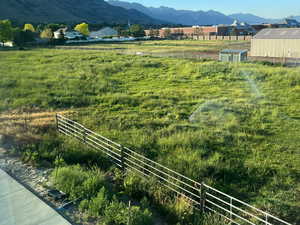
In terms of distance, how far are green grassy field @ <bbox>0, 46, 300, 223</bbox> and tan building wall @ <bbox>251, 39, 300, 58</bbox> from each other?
1287cm

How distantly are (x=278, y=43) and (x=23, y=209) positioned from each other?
116 ft

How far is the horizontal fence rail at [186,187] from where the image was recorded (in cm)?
517

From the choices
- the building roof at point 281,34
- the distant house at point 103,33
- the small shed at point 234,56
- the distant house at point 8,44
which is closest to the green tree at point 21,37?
the distant house at point 8,44

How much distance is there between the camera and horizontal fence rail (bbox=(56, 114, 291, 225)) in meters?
5.17

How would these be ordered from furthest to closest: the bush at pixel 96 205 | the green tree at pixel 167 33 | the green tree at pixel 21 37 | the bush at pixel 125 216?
the green tree at pixel 167 33 < the green tree at pixel 21 37 < the bush at pixel 96 205 < the bush at pixel 125 216

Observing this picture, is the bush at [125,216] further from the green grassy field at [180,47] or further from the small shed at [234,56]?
the green grassy field at [180,47]

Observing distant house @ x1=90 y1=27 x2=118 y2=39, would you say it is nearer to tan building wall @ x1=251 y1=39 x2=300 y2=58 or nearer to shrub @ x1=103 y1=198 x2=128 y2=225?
tan building wall @ x1=251 y1=39 x2=300 y2=58

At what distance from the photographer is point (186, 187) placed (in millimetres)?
6465

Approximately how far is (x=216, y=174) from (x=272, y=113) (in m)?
6.41

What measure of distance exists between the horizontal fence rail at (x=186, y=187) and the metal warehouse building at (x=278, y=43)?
3062 cm

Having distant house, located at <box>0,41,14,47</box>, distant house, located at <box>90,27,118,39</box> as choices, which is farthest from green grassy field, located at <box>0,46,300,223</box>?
distant house, located at <box>90,27,118,39</box>

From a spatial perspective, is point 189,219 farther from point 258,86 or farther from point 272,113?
point 258,86

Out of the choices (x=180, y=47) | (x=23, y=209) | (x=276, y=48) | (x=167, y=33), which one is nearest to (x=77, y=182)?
(x=23, y=209)

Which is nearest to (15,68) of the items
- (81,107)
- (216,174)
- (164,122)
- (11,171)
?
(81,107)
